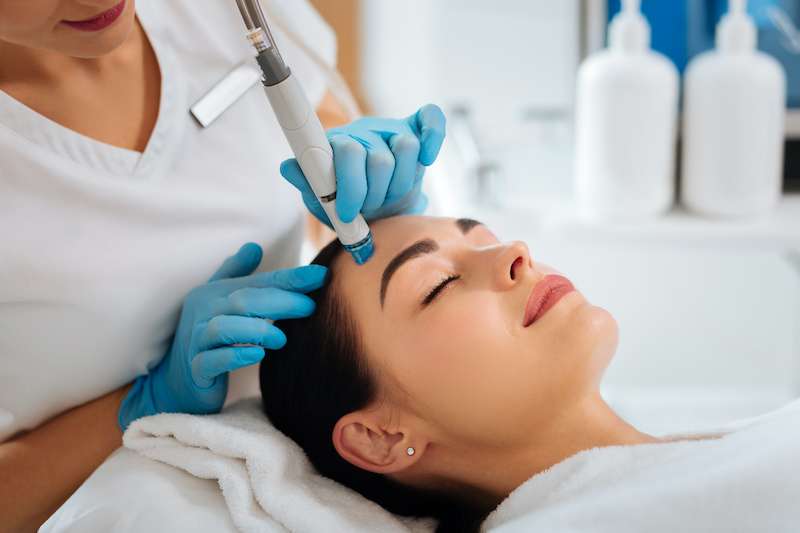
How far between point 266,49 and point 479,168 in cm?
112

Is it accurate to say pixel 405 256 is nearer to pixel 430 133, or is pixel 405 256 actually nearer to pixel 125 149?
pixel 430 133

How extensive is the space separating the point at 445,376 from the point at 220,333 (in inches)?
10.4

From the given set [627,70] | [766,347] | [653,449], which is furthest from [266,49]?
[766,347]

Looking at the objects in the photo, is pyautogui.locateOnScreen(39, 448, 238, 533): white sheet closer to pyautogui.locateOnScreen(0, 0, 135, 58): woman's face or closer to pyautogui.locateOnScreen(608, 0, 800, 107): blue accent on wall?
pyautogui.locateOnScreen(0, 0, 135, 58): woman's face

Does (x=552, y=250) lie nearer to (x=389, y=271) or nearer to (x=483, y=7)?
(x=483, y=7)

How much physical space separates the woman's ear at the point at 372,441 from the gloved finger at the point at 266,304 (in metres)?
0.14

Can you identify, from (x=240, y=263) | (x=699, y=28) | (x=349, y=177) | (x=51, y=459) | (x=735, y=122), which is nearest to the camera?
(x=349, y=177)

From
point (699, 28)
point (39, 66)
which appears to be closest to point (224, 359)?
point (39, 66)

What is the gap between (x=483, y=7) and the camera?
211cm

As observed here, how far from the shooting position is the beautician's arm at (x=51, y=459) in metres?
1.00

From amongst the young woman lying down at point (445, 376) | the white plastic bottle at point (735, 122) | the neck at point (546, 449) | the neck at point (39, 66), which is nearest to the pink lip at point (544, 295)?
the young woman lying down at point (445, 376)

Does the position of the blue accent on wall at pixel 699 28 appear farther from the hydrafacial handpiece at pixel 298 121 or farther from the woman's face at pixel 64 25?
the woman's face at pixel 64 25

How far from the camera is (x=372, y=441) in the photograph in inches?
39.7

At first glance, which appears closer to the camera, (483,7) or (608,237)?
(608,237)
